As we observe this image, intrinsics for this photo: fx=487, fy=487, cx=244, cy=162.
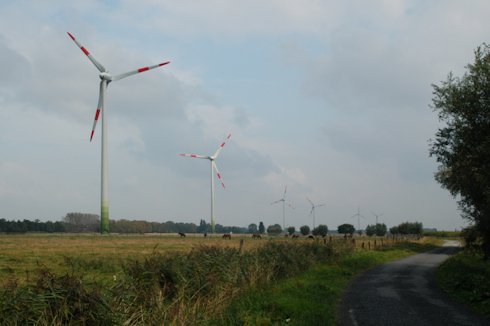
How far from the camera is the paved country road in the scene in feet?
57.7

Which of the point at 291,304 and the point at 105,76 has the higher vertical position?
the point at 105,76

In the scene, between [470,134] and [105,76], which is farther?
[105,76]

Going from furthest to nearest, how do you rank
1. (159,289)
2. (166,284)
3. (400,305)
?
1. (400,305)
2. (166,284)
3. (159,289)

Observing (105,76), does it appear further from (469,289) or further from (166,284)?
(469,289)

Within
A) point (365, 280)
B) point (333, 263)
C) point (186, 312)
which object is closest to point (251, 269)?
point (186, 312)

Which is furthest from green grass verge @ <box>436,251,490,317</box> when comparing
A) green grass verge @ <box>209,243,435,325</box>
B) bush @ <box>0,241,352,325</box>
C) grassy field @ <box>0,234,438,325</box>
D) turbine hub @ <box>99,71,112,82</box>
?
turbine hub @ <box>99,71,112,82</box>

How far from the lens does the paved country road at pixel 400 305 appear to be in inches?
693

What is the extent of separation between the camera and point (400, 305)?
834 inches

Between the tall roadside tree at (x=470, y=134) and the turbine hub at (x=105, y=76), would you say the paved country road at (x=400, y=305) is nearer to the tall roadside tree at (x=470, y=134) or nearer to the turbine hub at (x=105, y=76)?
the tall roadside tree at (x=470, y=134)

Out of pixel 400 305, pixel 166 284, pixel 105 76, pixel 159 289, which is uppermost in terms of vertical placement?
pixel 105 76

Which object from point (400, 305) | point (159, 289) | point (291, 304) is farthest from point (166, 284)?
point (400, 305)

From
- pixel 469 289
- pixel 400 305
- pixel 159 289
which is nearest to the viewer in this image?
pixel 159 289

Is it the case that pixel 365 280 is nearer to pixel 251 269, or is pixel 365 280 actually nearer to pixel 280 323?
pixel 251 269

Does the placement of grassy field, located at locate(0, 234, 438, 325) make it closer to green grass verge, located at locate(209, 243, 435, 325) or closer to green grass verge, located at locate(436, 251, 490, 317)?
green grass verge, located at locate(209, 243, 435, 325)
